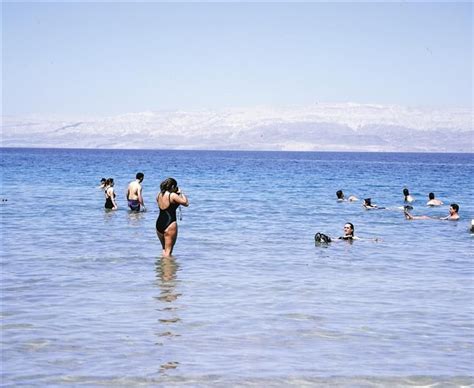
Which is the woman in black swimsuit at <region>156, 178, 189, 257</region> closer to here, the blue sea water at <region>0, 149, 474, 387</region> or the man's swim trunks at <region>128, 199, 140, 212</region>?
the blue sea water at <region>0, 149, 474, 387</region>

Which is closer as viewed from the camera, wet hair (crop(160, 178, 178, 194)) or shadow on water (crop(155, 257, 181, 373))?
shadow on water (crop(155, 257, 181, 373))

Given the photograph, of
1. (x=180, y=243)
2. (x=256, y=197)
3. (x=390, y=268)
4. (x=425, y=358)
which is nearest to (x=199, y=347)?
(x=425, y=358)

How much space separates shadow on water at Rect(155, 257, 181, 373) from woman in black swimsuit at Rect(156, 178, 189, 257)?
0.53 metres

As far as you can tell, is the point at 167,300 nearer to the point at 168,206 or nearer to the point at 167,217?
the point at 168,206

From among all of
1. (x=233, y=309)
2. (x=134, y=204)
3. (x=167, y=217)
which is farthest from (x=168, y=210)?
(x=134, y=204)

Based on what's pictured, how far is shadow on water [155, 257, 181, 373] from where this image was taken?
8.89 m

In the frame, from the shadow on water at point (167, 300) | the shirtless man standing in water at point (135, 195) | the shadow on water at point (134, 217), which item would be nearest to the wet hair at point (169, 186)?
the shadow on water at point (167, 300)

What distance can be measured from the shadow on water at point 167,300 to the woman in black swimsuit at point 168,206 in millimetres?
525

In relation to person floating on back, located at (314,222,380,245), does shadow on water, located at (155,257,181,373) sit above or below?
below

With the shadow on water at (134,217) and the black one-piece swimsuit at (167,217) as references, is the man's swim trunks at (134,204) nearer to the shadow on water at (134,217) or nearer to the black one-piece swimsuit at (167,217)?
the shadow on water at (134,217)

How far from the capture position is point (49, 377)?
7.41 m

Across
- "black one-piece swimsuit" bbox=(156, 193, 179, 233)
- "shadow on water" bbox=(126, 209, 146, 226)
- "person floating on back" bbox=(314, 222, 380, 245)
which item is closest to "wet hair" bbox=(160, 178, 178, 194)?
"black one-piece swimsuit" bbox=(156, 193, 179, 233)

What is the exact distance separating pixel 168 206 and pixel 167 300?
3.78 m

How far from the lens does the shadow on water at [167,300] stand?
8.89 metres
